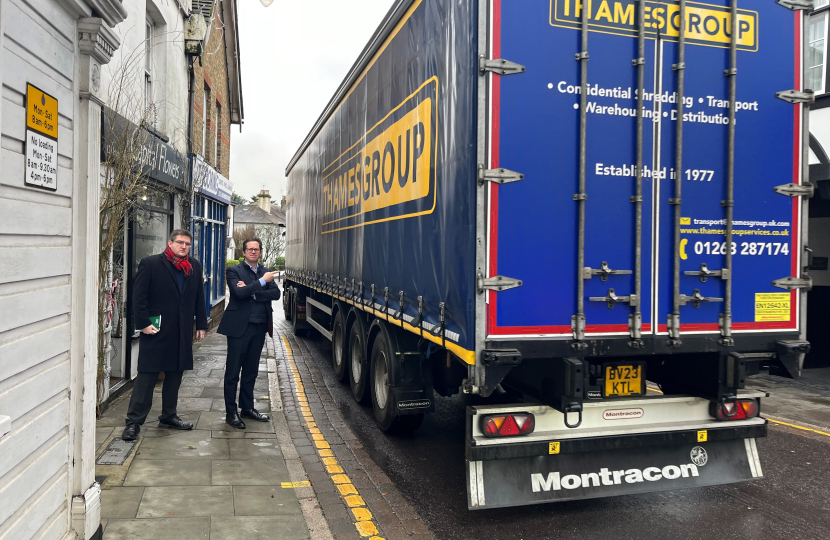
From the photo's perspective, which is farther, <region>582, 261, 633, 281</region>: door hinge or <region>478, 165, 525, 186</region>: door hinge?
<region>582, 261, 633, 281</region>: door hinge

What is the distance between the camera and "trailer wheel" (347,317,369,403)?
7.54 metres

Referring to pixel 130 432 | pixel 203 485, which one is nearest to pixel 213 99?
pixel 130 432

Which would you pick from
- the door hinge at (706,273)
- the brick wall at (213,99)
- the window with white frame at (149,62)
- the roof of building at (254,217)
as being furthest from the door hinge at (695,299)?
the roof of building at (254,217)

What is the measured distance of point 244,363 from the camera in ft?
23.1

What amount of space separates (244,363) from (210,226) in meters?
10.3

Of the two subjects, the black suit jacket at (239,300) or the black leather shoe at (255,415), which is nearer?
the black suit jacket at (239,300)

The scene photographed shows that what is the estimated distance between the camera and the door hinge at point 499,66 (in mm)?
4172

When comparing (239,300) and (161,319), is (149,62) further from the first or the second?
(161,319)

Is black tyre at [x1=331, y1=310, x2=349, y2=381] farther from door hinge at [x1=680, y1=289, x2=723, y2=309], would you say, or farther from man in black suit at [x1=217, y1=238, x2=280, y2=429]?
door hinge at [x1=680, y1=289, x2=723, y2=309]

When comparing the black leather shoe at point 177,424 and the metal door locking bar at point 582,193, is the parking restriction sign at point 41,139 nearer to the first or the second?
the metal door locking bar at point 582,193

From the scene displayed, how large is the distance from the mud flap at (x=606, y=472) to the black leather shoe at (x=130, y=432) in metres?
3.35

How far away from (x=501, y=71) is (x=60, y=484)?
359 cm

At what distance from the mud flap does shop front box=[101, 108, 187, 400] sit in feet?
11.8

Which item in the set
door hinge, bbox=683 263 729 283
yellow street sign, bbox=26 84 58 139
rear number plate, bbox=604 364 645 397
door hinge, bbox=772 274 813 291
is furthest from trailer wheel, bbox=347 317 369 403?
yellow street sign, bbox=26 84 58 139
